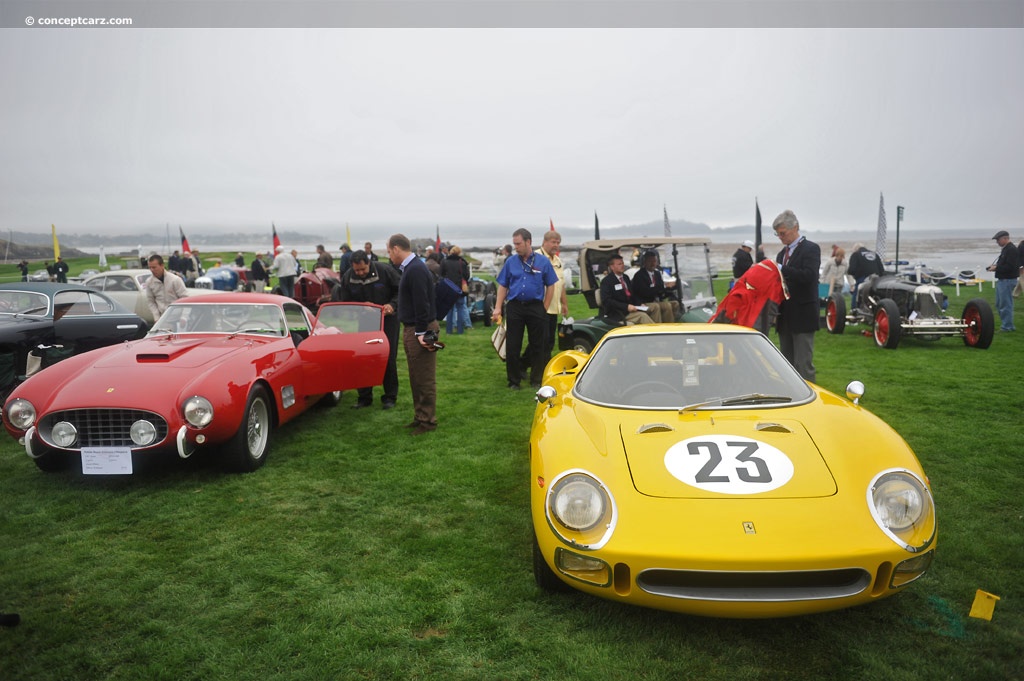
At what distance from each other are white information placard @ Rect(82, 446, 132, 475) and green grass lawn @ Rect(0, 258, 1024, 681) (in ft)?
0.82

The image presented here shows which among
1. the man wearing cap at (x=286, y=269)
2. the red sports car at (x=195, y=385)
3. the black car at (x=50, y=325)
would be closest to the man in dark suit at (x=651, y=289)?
the red sports car at (x=195, y=385)

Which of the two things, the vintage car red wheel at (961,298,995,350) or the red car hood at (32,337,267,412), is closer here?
the red car hood at (32,337,267,412)

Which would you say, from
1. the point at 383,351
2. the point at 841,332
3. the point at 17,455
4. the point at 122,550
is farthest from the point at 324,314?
the point at 841,332

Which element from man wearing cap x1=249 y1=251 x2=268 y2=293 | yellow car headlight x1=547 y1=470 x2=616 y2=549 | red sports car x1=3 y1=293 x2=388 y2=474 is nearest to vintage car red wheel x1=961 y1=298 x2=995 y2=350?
red sports car x1=3 y1=293 x2=388 y2=474

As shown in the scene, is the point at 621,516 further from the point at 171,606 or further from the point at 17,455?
the point at 17,455

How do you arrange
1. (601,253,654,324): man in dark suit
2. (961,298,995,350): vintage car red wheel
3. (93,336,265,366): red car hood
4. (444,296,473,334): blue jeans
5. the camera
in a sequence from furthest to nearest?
(444,296,473,334): blue jeans, (961,298,995,350): vintage car red wheel, (601,253,654,324): man in dark suit, the camera, (93,336,265,366): red car hood

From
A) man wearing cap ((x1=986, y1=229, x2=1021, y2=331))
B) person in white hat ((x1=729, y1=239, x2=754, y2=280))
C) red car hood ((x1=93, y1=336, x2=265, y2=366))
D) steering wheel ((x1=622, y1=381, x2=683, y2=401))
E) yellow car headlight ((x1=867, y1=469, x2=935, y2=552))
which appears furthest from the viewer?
person in white hat ((x1=729, y1=239, x2=754, y2=280))

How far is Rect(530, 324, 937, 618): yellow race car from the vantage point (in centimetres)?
228

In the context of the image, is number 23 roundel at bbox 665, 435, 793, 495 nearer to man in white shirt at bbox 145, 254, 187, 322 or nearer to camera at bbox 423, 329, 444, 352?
camera at bbox 423, 329, 444, 352

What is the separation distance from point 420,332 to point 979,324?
9278 mm

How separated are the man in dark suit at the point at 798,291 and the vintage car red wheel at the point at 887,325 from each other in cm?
549

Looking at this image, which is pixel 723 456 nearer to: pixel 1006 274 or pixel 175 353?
pixel 175 353

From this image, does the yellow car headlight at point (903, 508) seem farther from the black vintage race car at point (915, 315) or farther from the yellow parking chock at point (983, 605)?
the black vintage race car at point (915, 315)

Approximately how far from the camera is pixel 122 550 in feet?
11.3
